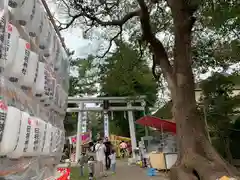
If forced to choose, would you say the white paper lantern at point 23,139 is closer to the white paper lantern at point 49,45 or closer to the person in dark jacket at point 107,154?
the white paper lantern at point 49,45

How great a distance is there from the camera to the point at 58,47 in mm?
3969

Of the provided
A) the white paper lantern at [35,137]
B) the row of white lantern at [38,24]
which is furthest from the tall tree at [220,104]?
the white paper lantern at [35,137]

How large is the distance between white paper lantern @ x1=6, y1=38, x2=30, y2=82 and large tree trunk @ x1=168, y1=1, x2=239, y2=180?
4.91 meters

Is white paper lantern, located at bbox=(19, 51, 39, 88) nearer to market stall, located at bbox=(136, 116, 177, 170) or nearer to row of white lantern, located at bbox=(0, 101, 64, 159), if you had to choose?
row of white lantern, located at bbox=(0, 101, 64, 159)

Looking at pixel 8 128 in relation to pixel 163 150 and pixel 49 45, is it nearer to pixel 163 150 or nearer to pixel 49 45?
pixel 49 45

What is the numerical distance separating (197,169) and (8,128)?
5.49m

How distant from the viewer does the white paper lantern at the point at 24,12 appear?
2430 millimetres

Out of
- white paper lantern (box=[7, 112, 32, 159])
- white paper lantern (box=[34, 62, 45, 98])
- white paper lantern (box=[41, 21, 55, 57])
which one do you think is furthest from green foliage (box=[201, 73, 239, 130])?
white paper lantern (box=[7, 112, 32, 159])

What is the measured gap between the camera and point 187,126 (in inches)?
288

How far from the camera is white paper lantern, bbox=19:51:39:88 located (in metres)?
2.49

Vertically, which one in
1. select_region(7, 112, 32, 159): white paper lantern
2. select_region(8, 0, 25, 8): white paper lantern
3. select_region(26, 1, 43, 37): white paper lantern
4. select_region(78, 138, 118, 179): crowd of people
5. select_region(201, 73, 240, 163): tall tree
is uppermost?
select_region(201, 73, 240, 163): tall tree

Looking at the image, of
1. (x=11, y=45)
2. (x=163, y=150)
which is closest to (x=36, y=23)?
(x=11, y=45)

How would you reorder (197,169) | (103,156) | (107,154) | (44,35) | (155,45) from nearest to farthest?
(44,35), (197,169), (155,45), (103,156), (107,154)

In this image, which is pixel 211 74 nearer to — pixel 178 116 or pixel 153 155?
pixel 153 155
